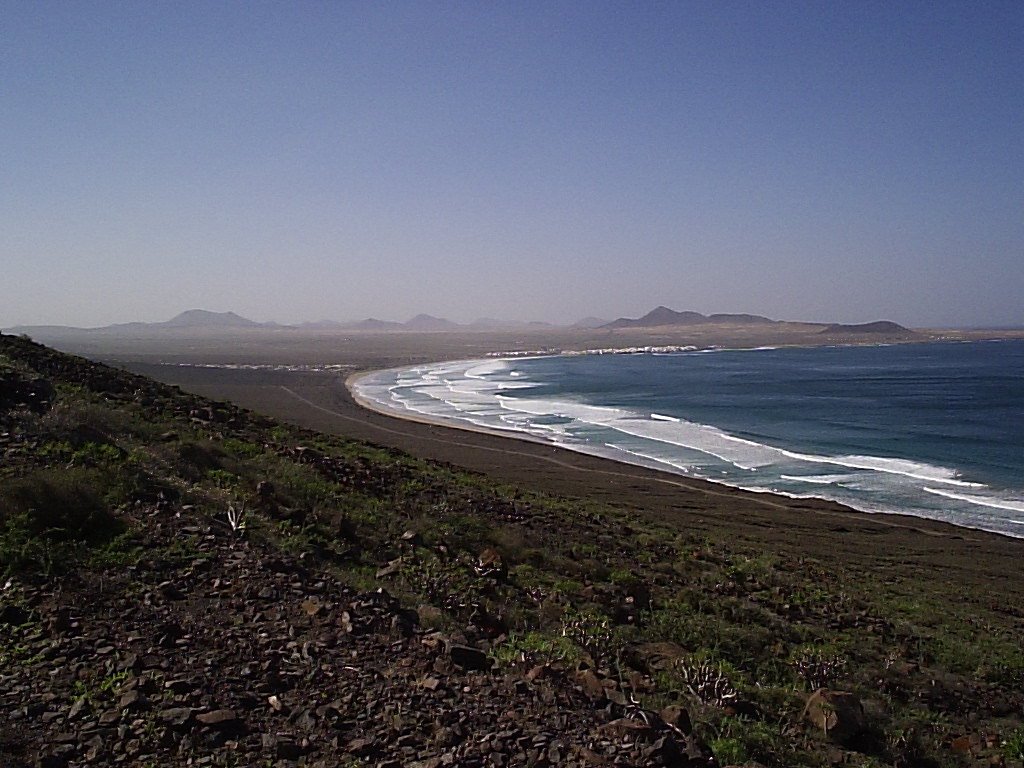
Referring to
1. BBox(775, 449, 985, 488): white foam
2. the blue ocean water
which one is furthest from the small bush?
BBox(775, 449, 985, 488): white foam

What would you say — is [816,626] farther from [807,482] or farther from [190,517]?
[807,482]

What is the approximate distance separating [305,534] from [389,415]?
33261 millimetres

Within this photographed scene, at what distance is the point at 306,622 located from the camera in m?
6.69

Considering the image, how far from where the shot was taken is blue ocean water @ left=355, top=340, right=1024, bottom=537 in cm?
2625

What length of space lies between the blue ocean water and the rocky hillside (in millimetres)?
13214

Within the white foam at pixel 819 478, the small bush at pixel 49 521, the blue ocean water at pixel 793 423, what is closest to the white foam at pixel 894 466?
the blue ocean water at pixel 793 423

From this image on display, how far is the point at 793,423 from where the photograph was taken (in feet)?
136

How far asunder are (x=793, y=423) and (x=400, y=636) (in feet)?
126

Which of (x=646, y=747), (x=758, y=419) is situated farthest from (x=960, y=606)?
(x=758, y=419)

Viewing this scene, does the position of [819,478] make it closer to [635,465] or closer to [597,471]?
[635,465]

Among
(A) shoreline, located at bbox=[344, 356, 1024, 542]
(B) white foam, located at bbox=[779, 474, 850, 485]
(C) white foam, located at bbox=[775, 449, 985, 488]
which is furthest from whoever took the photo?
(C) white foam, located at bbox=[775, 449, 985, 488]

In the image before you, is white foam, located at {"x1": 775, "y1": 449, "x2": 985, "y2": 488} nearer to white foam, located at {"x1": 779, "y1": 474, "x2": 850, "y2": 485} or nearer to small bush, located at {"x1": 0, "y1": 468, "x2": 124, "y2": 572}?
white foam, located at {"x1": 779, "y1": 474, "x2": 850, "y2": 485}

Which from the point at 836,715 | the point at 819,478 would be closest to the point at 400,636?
the point at 836,715

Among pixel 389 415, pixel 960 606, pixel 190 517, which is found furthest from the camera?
pixel 389 415
